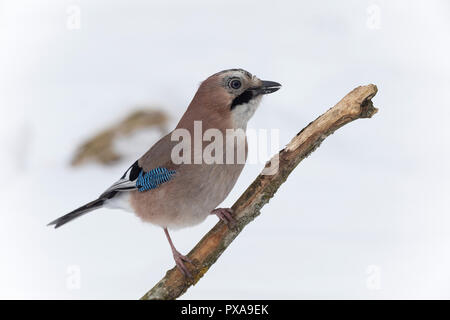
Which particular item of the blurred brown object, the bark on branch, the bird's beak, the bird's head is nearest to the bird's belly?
the bark on branch

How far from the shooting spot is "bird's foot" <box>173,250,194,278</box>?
12.1 ft

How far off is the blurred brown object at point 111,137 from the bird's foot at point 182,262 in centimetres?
265

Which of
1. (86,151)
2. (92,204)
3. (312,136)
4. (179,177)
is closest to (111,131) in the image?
(86,151)

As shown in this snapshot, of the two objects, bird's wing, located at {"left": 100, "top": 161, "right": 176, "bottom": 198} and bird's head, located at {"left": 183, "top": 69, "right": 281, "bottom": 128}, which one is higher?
bird's head, located at {"left": 183, "top": 69, "right": 281, "bottom": 128}

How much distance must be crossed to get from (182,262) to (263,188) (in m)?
0.70

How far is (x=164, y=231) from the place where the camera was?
3.91 m

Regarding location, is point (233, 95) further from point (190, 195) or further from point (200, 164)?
point (190, 195)

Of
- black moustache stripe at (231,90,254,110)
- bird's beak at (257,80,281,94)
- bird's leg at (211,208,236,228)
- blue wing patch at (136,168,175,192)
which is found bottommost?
bird's leg at (211,208,236,228)

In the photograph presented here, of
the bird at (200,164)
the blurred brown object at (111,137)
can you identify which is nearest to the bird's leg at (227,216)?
the bird at (200,164)

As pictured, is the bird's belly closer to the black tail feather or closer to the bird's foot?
the bird's foot

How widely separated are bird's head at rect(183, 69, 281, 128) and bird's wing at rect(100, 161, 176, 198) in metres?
0.48

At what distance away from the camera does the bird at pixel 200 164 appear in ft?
12.1

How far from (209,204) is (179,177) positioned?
26 centimetres

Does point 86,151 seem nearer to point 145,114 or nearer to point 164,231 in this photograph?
point 145,114
